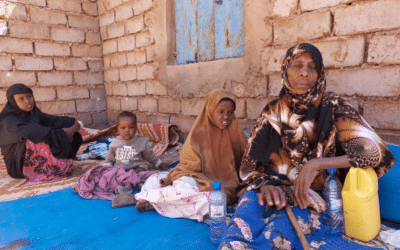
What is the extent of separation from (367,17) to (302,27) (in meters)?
0.58

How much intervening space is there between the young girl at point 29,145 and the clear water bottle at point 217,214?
2.27 metres

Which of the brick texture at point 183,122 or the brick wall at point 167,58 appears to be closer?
the brick wall at point 167,58

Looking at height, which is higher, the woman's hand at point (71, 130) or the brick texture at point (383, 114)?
the brick texture at point (383, 114)

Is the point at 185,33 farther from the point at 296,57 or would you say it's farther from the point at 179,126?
the point at 296,57

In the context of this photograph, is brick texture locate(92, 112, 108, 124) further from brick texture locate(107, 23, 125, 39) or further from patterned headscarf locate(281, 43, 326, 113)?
patterned headscarf locate(281, 43, 326, 113)

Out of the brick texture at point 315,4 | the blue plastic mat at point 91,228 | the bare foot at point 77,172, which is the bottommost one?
the blue plastic mat at point 91,228

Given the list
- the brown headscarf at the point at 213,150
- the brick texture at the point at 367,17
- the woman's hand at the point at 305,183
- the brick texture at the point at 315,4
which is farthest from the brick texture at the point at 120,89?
the woman's hand at the point at 305,183

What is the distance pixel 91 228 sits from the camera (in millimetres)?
2162

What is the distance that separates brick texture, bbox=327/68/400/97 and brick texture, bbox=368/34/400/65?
0.24 ft

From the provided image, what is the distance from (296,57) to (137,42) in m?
3.65

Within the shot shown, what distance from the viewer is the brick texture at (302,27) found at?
8.48 feet

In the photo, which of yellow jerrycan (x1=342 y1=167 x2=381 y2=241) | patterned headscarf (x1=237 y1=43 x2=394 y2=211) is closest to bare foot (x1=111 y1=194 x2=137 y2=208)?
patterned headscarf (x1=237 y1=43 x2=394 y2=211)

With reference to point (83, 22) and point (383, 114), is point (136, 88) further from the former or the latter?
point (383, 114)

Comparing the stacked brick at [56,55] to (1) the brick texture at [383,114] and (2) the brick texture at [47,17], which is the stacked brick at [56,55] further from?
(1) the brick texture at [383,114]
